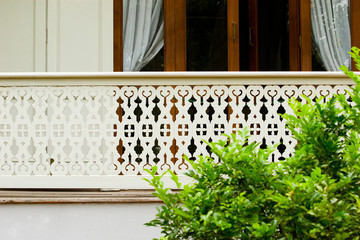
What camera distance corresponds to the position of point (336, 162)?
112 inches

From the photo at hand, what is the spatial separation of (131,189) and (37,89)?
5.02 ft

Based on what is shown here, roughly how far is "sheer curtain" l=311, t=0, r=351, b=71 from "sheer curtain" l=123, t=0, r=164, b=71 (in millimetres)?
2261

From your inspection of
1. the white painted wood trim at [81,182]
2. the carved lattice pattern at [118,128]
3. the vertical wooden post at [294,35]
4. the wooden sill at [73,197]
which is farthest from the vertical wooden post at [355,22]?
the wooden sill at [73,197]

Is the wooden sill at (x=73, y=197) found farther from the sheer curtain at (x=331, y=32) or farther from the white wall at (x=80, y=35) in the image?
the sheer curtain at (x=331, y=32)

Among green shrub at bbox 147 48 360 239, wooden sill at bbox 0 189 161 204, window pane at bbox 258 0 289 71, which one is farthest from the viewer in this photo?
window pane at bbox 258 0 289 71

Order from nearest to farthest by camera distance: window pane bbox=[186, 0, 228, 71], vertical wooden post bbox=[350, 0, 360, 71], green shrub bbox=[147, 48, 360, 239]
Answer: green shrub bbox=[147, 48, 360, 239] < window pane bbox=[186, 0, 228, 71] < vertical wooden post bbox=[350, 0, 360, 71]

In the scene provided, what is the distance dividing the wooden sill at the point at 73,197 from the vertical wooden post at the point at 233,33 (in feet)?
7.76

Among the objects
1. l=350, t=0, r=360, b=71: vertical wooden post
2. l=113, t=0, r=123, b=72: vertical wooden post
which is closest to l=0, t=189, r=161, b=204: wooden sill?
l=113, t=0, r=123, b=72: vertical wooden post

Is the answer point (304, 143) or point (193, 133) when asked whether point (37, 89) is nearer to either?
point (193, 133)

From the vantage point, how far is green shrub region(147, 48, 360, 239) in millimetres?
2502

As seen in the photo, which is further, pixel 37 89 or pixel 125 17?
pixel 125 17

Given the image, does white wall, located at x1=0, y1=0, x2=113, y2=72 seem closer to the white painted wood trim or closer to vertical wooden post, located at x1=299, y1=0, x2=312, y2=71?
the white painted wood trim

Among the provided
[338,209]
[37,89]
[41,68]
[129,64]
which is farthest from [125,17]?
[338,209]

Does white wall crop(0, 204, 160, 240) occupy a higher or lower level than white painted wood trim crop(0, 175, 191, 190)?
lower
